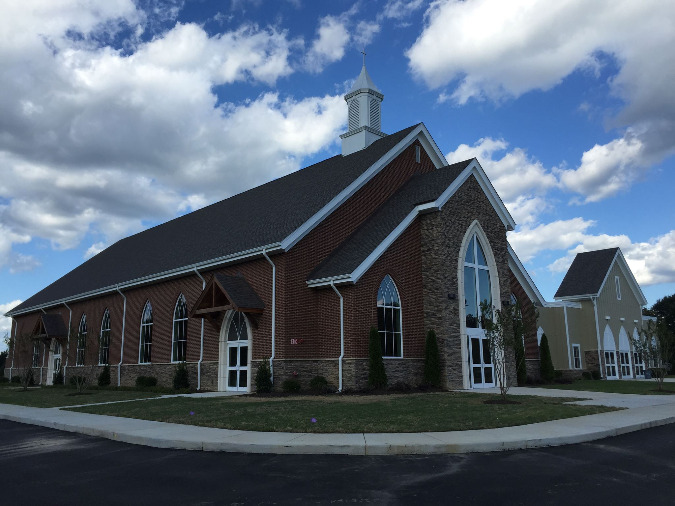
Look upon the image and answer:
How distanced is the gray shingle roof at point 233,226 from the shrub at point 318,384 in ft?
16.3

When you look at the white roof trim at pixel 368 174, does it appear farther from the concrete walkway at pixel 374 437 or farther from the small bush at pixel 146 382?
the small bush at pixel 146 382

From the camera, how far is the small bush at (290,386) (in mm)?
18928

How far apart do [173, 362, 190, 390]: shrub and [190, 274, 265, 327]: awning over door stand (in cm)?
287

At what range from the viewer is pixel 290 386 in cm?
1898

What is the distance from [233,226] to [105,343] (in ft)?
33.6

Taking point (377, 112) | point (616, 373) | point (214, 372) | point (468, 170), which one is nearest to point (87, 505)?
point (214, 372)

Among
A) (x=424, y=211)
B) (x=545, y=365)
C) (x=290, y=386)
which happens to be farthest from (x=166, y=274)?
(x=545, y=365)

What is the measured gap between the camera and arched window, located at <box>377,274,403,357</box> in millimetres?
20062

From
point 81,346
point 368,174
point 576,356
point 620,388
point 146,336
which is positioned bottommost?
point 620,388

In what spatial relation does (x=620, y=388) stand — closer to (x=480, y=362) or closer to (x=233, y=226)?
(x=480, y=362)

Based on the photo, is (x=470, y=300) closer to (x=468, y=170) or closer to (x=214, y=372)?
(x=468, y=170)

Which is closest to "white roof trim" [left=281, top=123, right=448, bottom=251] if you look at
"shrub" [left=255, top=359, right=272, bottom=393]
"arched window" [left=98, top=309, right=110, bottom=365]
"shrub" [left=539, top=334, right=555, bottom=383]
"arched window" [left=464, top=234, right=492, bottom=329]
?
"shrub" [left=255, top=359, right=272, bottom=393]

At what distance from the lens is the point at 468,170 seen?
74.3 feet

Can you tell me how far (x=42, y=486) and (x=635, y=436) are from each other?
380 inches
